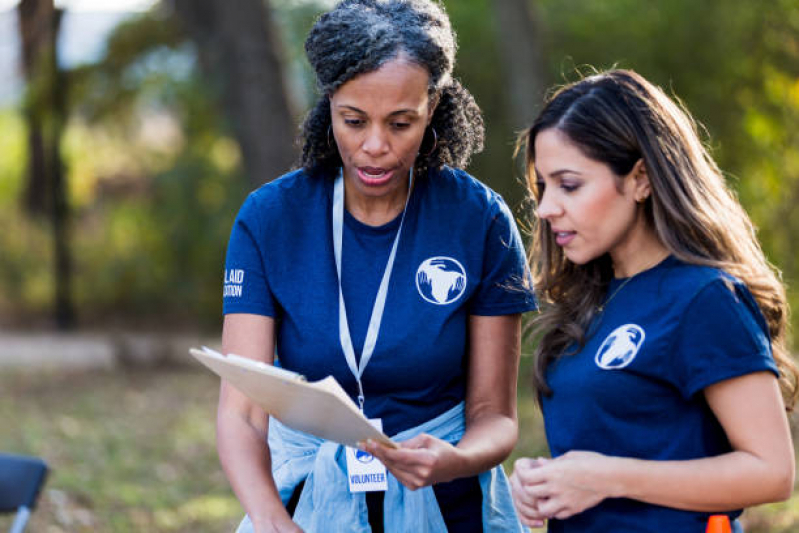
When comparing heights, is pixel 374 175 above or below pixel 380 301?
above

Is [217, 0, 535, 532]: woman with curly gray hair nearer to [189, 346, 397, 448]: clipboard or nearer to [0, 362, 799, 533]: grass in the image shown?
[189, 346, 397, 448]: clipboard

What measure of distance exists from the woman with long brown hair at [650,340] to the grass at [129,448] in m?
3.30

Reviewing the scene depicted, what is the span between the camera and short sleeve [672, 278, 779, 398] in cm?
185

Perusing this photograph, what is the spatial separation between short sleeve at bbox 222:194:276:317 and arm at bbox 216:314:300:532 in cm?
2

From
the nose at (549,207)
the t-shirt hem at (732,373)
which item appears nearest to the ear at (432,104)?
the nose at (549,207)

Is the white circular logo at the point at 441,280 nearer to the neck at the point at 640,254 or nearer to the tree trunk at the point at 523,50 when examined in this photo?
the neck at the point at 640,254

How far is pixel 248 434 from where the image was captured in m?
2.24

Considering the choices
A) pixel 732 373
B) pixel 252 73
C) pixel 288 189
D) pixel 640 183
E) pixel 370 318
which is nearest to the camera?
pixel 732 373

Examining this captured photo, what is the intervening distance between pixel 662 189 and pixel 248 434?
98 cm

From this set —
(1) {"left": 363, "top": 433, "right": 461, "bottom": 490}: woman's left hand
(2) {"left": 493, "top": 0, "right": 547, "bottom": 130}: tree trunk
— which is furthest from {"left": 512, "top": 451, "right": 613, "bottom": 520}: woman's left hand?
(2) {"left": 493, "top": 0, "right": 547, "bottom": 130}: tree trunk

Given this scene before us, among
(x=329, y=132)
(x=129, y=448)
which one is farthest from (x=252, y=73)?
(x=329, y=132)

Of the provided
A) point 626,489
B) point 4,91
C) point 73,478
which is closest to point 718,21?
point 73,478

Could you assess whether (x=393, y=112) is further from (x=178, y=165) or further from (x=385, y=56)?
(x=178, y=165)

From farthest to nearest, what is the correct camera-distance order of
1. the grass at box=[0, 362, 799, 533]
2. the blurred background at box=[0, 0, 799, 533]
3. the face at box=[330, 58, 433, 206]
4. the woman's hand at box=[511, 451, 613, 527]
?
the blurred background at box=[0, 0, 799, 533] < the grass at box=[0, 362, 799, 533] < the face at box=[330, 58, 433, 206] < the woman's hand at box=[511, 451, 613, 527]
